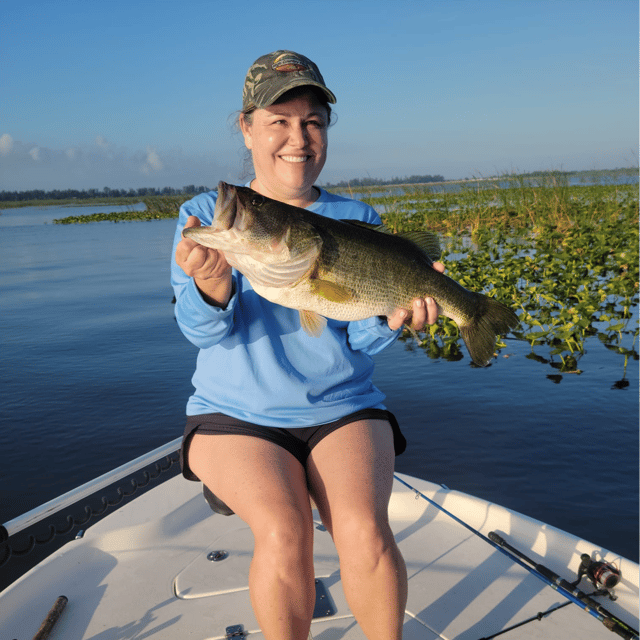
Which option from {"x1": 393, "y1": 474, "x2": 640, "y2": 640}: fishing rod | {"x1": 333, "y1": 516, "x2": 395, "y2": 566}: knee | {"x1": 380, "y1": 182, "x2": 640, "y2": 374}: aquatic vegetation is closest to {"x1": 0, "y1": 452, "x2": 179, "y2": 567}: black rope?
{"x1": 333, "y1": 516, "x2": 395, "y2": 566}: knee

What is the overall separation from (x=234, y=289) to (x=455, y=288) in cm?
115

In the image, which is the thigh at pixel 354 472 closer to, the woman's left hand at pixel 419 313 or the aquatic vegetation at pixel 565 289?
the woman's left hand at pixel 419 313

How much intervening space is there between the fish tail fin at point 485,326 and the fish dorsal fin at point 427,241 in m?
0.31

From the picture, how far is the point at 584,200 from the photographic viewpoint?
74.2 feet

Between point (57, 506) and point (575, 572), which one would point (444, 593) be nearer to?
point (575, 572)

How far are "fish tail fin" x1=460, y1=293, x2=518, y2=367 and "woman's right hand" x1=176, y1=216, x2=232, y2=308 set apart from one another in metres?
1.34

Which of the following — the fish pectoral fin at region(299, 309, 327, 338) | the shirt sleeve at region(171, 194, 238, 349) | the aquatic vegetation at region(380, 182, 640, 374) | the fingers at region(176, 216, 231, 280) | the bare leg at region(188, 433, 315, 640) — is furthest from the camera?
the aquatic vegetation at region(380, 182, 640, 374)

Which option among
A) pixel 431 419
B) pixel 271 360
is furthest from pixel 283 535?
pixel 431 419

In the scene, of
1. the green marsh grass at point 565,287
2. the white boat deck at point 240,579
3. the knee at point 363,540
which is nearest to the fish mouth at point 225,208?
the knee at point 363,540

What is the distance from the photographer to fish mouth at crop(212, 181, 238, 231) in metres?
2.25

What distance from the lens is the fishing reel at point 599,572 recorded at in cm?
301

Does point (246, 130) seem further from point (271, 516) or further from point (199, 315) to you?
point (271, 516)

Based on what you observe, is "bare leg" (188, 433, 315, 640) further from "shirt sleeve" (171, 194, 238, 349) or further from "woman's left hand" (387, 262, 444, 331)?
"woman's left hand" (387, 262, 444, 331)

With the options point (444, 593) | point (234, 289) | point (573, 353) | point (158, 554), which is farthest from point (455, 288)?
point (573, 353)
